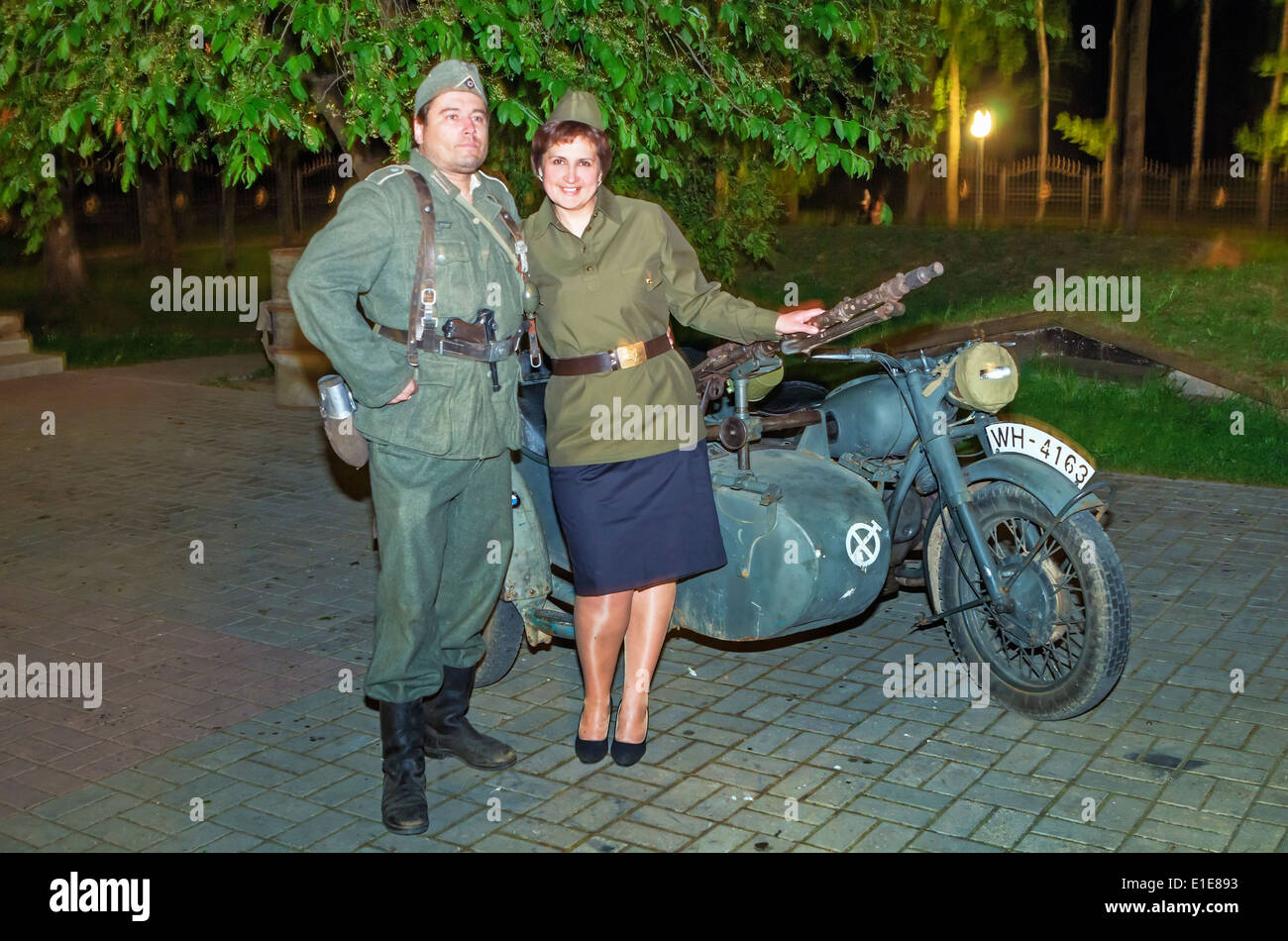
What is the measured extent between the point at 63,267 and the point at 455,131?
20.1 metres

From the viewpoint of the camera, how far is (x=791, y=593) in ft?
15.2

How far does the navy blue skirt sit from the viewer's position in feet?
14.7

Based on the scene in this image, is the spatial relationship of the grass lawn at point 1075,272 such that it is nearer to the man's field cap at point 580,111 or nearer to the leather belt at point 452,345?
the man's field cap at point 580,111

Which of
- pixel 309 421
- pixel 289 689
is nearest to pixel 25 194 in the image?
pixel 309 421

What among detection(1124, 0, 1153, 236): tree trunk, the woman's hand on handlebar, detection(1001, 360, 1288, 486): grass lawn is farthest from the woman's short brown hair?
detection(1124, 0, 1153, 236): tree trunk

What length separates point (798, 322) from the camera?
438 cm

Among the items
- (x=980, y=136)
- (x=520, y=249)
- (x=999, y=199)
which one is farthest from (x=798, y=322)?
(x=999, y=199)

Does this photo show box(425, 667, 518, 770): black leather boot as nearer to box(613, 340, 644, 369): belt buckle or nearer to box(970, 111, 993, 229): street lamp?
box(613, 340, 644, 369): belt buckle

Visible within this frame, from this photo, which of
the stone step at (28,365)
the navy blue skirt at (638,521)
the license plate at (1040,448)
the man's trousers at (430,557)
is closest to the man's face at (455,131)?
the man's trousers at (430,557)

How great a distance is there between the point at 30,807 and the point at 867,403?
3248 mm

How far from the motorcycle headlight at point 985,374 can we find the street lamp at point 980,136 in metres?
17.6

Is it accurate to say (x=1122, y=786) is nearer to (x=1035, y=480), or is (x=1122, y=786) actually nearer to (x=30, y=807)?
(x=1035, y=480)

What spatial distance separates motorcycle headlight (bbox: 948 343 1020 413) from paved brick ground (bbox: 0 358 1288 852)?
1.20 m

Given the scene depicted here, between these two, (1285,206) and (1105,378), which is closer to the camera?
(1105,378)
